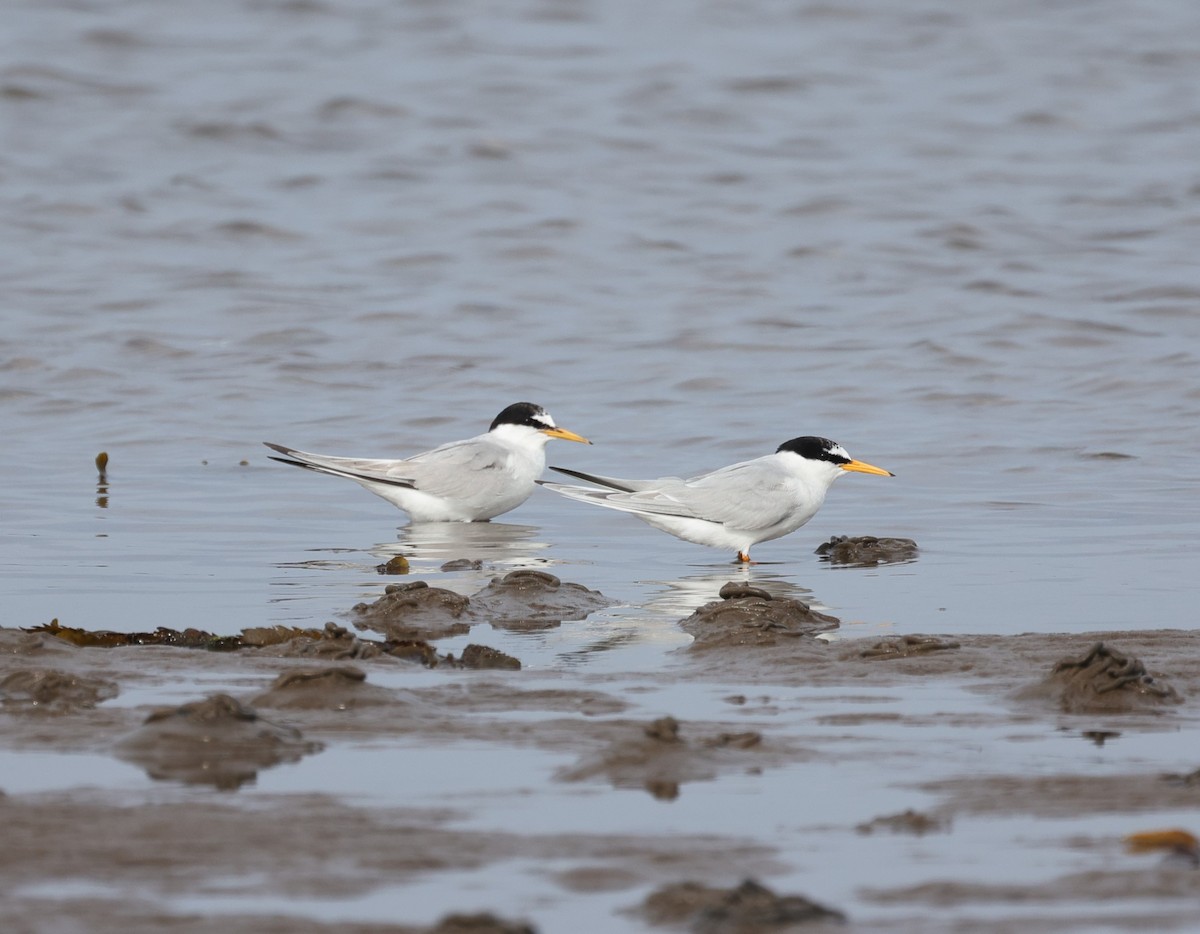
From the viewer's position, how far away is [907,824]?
14.2ft

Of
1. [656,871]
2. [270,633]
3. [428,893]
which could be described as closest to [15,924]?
[428,893]

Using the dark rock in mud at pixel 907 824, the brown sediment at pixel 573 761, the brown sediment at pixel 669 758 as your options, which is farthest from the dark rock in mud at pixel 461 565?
the dark rock in mud at pixel 907 824

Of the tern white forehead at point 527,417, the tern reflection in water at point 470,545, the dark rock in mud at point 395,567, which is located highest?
the tern white forehead at point 527,417

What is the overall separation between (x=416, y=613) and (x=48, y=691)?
1.98 metres

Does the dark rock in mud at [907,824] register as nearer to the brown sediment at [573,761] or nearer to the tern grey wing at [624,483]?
the brown sediment at [573,761]

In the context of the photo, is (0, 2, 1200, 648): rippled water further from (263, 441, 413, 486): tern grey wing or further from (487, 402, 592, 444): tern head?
(487, 402, 592, 444): tern head

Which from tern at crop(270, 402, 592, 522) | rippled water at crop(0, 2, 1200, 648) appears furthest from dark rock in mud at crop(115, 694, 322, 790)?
tern at crop(270, 402, 592, 522)

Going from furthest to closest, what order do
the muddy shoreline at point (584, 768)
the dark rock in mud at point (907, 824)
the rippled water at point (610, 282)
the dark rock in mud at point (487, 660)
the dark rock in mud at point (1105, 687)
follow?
the rippled water at point (610, 282) → the dark rock in mud at point (487, 660) → the dark rock in mud at point (1105, 687) → the dark rock in mud at point (907, 824) → the muddy shoreline at point (584, 768)

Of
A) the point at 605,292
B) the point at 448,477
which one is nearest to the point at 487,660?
the point at 448,477

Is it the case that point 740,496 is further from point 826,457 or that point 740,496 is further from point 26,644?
point 26,644

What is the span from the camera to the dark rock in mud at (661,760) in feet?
15.5

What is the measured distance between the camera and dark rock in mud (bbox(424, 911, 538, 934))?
359 cm

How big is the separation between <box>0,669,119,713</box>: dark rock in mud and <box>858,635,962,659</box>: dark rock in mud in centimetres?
250

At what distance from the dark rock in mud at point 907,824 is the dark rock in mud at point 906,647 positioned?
1.92m
